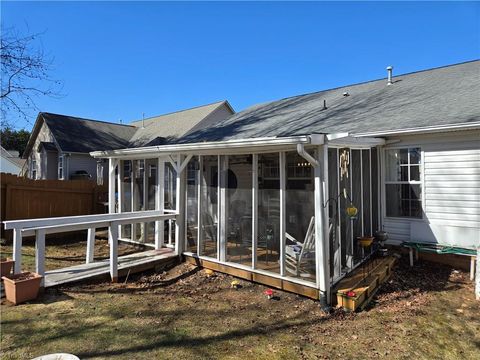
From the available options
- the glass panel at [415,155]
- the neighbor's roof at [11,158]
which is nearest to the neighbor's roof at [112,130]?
the neighbor's roof at [11,158]

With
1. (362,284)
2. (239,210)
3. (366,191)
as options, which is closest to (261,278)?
(239,210)

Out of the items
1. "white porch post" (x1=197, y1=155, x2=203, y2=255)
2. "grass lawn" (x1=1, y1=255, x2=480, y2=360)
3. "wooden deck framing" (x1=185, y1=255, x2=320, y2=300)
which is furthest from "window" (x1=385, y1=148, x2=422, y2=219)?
"white porch post" (x1=197, y1=155, x2=203, y2=255)

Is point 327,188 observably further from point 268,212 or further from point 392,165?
point 392,165

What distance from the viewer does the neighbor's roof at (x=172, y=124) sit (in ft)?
63.5

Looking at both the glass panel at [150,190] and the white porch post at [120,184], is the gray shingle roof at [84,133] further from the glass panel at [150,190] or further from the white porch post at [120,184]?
the glass panel at [150,190]

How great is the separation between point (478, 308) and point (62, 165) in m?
19.6

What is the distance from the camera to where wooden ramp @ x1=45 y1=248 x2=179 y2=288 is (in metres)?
5.35

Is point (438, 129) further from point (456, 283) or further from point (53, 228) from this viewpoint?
point (53, 228)

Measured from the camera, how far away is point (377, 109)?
7914mm

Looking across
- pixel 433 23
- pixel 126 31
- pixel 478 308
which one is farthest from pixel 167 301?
pixel 433 23

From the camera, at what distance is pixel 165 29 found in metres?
9.70

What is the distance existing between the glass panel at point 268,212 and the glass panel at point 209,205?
113 centimetres

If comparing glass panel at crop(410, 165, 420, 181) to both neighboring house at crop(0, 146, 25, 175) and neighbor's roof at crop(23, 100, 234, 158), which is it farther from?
neighboring house at crop(0, 146, 25, 175)

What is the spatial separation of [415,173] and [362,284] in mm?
3114
